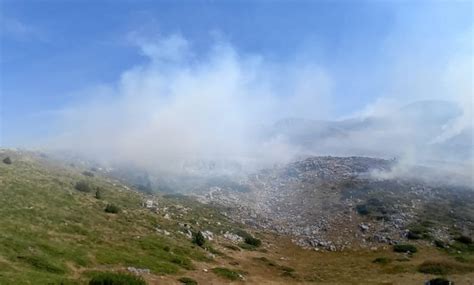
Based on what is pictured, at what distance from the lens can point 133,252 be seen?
39.0 metres

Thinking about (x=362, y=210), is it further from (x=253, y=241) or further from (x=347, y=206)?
(x=253, y=241)

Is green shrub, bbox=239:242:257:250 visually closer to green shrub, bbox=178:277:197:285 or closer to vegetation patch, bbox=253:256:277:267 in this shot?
vegetation patch, bbox=253:256:277:267

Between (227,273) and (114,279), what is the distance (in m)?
14.1

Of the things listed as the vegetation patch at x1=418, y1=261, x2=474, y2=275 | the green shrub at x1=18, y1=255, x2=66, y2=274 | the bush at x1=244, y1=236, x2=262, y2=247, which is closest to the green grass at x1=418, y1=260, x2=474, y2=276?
the vegetation patch at x1=418, y1=261, x2=474, y2=275

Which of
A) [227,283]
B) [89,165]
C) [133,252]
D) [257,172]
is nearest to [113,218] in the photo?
[133,252]

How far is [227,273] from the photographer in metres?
39.9

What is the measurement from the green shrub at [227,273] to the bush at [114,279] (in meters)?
10.9

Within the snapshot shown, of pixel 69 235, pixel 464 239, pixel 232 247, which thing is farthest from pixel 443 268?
pixel 69 235

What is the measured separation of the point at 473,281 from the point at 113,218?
37.6 m

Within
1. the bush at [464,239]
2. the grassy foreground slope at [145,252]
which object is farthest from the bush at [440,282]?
the bush at [464,239]

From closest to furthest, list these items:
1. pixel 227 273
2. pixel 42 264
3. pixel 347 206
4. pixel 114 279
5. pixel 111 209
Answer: pixel 114 279
pixel 42 264
pixel 227 273
pixel 111 209
pixel 347 206

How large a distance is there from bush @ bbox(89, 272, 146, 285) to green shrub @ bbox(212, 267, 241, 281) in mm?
10938

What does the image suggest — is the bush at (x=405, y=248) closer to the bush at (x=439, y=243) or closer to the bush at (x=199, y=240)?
the bush at (x=439, y=243)

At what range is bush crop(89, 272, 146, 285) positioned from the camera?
27.9 metres
